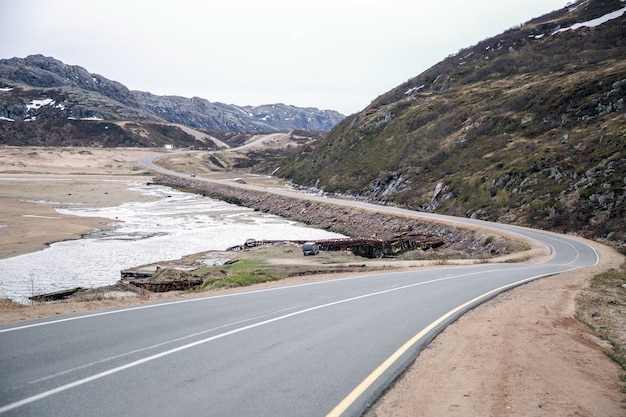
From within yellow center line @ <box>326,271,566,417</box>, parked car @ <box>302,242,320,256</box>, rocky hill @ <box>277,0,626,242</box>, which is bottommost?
parked car @ <box>302,242,320,256</box>

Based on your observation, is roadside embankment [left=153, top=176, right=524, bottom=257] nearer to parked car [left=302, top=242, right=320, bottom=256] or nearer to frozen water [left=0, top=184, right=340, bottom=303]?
frozen water [left=0, top=184, right=340, bottom=303]

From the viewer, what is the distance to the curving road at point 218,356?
5246 millimetres

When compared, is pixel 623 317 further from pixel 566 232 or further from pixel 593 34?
pixel 593 34

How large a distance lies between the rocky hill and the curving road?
1457 inches

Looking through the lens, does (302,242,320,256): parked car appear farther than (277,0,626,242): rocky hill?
No

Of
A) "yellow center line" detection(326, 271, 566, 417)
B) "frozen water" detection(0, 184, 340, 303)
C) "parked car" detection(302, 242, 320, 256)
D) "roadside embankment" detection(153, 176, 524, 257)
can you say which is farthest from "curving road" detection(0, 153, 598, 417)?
"roadside embankment" detection(153, 176, 524, 257)

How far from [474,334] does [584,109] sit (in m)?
63.2

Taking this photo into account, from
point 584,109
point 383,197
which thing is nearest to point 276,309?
point 383,197

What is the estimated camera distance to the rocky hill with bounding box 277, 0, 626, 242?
149 ft

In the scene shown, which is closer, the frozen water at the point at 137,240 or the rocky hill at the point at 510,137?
the frozen water at the point at 137,240

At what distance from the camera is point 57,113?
552ft

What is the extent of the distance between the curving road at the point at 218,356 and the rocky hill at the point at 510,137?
37015mm

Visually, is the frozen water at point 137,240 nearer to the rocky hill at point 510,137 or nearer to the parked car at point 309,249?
the parked car at point 309,249

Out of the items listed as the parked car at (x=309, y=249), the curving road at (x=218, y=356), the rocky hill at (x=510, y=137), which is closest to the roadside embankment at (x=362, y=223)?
the rocky hill at (x=510, y=137)
